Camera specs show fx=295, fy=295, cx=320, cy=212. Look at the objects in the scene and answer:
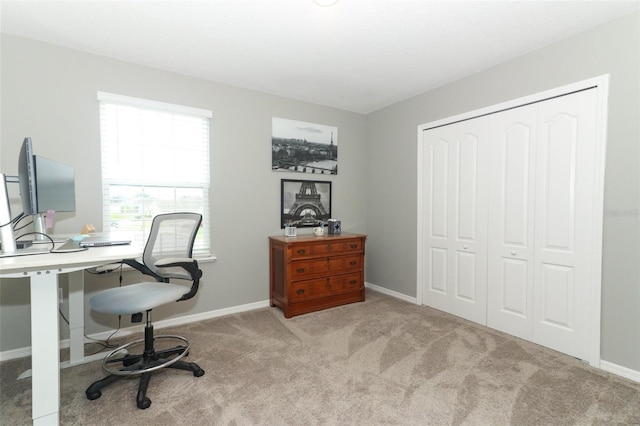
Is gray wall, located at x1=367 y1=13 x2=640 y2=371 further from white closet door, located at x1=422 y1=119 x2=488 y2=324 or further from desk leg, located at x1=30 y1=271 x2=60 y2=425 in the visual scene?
desk leg, located at x1=30 y1=271 x2=60 y2=425

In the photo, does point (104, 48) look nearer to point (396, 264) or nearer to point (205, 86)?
point (205, 86)

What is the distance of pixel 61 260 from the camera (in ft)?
4.67

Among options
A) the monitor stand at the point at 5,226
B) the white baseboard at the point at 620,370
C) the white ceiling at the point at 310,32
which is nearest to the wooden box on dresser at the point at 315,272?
the white ceiling at the point at 310,32

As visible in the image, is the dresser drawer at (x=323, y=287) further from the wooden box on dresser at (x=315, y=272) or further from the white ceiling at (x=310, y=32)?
the white ceiling at (x=310, y=32)

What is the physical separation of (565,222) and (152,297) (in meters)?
3.14

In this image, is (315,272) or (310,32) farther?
(315,272)

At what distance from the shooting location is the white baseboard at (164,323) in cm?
235

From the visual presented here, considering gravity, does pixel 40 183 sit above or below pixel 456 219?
above

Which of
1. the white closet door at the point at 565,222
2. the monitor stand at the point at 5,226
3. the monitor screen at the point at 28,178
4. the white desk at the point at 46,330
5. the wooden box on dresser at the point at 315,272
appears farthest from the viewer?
the wooden box on dresser at the point at 315,272

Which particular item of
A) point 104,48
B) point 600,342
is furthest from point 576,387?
point 104,48

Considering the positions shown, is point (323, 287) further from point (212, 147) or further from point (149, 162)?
point (149, 162)

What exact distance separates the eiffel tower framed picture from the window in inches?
37.0

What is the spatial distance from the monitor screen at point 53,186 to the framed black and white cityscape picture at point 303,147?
1932 millimetres

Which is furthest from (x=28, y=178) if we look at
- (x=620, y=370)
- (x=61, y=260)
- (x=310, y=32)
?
(x=620, y=370)
